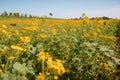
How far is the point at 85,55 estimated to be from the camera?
362 cm

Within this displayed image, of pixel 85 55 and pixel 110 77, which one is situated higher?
pixel 85 55

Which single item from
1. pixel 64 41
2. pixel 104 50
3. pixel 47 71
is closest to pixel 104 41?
pixel 64 41

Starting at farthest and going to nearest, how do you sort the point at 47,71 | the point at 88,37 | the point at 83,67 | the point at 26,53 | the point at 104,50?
the point at 88,37
the point at 83,67
the point at 26,53
the point at 104,50
the point at 47,71

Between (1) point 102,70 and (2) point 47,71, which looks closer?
(2) point 47,71

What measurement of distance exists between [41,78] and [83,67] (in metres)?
1.41

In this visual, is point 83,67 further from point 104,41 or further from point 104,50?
point 104,41

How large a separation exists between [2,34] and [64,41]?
0.97 meters

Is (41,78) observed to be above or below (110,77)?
above

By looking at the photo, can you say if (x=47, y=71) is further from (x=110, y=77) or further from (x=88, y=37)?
(x=88, y=37)

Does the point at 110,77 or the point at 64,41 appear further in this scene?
the point at 64,41

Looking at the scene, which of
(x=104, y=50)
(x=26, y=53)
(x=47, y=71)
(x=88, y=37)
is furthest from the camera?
(x=88, y=37)

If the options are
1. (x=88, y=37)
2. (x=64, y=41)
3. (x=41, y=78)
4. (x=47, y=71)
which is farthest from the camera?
(x=64, y=41)

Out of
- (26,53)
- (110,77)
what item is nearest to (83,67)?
(110,77)

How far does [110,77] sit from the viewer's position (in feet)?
11.3
